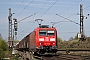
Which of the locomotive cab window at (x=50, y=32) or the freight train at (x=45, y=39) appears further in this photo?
the locomotive cab window at (x=50, y=32)

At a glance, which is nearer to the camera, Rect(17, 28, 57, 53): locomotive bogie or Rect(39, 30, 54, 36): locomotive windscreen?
Rect(17, 28, 57, 53): locomotive bogie

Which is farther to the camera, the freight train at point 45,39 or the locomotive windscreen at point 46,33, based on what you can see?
the locomotive windscreen at point 46,33

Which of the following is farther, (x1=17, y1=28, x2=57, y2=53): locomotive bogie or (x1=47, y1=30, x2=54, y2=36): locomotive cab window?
(x1=47, y1=30, x2=54, y2=36): locomotive cab window

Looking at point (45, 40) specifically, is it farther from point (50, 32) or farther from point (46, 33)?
point (50, 32)

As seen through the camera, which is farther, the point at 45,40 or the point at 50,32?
the point at 50,32

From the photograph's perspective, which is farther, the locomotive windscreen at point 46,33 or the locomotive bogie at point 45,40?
the locomotive windscreen at point 46,33

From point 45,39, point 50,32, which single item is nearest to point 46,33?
point 50,32

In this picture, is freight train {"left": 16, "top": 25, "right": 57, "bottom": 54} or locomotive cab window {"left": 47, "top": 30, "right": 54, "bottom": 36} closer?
freight train {"left": 16, "top": 25, "right": 57, "bottom": 54}

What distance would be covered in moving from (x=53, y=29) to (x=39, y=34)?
5.62ft

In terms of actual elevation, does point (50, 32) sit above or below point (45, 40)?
above

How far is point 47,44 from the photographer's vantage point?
97.1ft

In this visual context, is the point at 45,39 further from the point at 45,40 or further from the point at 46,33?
the point at 46,33

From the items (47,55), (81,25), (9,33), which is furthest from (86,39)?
(47,55)

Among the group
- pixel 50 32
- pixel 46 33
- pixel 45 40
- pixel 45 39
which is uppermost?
pixel 50 32
